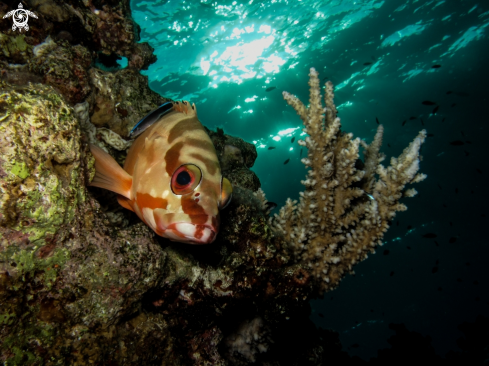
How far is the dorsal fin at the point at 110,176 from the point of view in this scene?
2113 millimetres

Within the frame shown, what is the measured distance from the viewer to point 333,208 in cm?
404

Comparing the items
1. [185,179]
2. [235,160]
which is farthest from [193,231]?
[235,160]

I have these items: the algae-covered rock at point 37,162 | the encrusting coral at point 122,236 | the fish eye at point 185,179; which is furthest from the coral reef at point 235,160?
the algae-covered rock at point 37,162

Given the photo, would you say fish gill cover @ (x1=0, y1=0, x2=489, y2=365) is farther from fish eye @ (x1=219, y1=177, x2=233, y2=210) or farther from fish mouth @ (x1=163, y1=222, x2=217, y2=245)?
fish eye @ (x1=219, y1=177, x2=233, y2=210)

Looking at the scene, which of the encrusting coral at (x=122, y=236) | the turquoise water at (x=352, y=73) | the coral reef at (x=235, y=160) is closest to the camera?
the encrusting coral at (x=122, y=236)

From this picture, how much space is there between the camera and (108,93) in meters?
3.32

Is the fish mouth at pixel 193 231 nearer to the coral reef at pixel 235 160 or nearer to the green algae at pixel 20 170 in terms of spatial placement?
the green algae at pixel 20 170

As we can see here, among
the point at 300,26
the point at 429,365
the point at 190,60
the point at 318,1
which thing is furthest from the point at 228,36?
the point at 429,365

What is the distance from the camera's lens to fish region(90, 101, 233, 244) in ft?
5.64

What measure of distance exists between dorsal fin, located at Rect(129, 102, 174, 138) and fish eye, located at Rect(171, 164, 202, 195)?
0.86 metres

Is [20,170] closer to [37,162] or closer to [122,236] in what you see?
[37,162]

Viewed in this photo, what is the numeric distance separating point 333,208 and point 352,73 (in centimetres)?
2202

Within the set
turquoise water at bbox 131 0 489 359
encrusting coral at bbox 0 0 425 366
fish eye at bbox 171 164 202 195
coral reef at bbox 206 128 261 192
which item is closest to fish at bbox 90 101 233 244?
fish eye at bbox 171 164 202 195

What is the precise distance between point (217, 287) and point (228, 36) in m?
18.0
